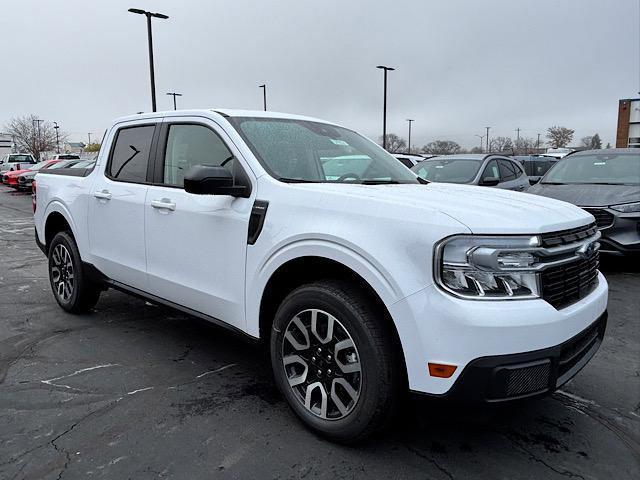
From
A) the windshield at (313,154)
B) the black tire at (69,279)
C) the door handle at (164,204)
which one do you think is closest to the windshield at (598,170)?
the windshield at (313,154)

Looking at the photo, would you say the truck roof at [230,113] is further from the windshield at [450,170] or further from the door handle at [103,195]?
the windshield at [450,170]

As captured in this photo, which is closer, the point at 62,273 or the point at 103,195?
the point at 103,195

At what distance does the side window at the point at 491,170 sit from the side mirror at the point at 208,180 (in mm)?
7523

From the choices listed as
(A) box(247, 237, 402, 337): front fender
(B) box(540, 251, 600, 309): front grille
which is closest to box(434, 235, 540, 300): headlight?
(B) box(540, 251, 600, 309): front grille

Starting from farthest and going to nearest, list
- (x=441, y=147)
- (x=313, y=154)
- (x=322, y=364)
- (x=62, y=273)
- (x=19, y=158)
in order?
1. (x=441, y=147)
2. (x=19, y=158)
3. (x=62, y=273)
4. (x=313, y=154)
5. (x=322, y=364)

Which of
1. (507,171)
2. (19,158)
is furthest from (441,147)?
(507,171)

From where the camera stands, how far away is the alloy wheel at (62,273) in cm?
496

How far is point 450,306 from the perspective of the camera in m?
2.21

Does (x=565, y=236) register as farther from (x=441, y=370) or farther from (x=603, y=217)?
(x=603, y=217)

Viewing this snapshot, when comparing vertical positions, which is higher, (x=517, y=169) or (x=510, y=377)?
(x=517, y=169)

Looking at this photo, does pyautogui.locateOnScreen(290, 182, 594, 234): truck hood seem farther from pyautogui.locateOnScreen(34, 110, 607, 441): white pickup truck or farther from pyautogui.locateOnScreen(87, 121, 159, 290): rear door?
pyautogui.locateOnScreen(87, 121, 159, 290): rear door

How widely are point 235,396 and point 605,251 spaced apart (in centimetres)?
555

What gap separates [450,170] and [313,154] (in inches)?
273

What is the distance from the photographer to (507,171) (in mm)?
10852
